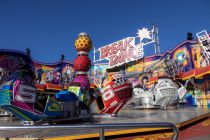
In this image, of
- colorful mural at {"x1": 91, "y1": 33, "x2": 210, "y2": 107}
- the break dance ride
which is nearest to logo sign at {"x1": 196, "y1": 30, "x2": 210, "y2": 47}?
colorful mural at {"x1": 91, "y1": 33, "x2": 210, "y2": 107}

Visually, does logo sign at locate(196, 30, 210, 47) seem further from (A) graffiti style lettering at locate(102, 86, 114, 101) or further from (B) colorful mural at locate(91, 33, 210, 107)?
(A) graffiti style lettering at locate(102, 86, 114, 101)

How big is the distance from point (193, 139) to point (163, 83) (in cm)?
797

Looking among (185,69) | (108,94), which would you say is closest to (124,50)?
(185,69)

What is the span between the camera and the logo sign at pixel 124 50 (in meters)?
26.6

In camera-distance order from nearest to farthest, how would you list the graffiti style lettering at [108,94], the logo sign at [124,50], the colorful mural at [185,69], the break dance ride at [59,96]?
the break dance ride at [59,96], the graffiti style lettering at [108,94], the colorful mural at [185,69], the logo sign at [124,50]

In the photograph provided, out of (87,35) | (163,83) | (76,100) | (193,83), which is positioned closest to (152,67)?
(193,83)

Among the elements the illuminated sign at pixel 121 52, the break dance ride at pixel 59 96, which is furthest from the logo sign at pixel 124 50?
the break dance ride at pixel 59 96

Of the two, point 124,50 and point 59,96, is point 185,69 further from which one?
point 59,96

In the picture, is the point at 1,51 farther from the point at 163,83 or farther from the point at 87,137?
the point at 87,137

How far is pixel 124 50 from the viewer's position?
28188 mm

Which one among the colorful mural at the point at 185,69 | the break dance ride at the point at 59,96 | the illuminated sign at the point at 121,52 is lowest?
the break dance ride at the point at 59,96

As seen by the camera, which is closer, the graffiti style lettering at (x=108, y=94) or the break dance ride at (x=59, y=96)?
the break dance ride at (x=59, y=96)

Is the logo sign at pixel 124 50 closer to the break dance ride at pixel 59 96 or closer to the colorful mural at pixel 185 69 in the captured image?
the colorful mural at pixel 185 69

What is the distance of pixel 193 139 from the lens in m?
4.89
